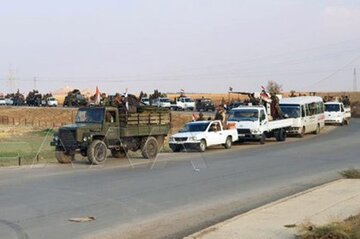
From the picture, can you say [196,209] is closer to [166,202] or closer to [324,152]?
[166,202]

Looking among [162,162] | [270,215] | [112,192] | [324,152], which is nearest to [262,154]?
[324,152]

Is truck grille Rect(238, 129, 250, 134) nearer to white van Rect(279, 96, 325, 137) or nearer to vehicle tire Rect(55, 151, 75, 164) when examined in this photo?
white van Rect(279, 96, 325, 137)

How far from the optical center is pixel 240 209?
11.9 meters

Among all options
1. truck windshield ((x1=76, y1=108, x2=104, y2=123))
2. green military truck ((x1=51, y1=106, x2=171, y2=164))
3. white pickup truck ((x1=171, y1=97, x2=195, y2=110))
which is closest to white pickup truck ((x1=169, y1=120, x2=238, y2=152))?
green military truck ((x1=51, y1=106, x2=171, y2=164))

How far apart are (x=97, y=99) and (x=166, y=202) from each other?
15.0 m

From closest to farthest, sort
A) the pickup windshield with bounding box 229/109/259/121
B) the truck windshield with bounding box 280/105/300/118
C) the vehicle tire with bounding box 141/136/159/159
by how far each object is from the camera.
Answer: the vehicle tire with bounding box 141/136/159/159, the pickup windshield with bounding box 229/109/259/121, the truck windshield with bounding box 280/105/300/118

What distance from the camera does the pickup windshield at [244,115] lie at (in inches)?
1330

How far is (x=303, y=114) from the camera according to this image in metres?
38.6

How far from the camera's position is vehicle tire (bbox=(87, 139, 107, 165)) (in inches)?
886

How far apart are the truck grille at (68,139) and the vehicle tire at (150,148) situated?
3345 mm

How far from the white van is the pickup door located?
872cm

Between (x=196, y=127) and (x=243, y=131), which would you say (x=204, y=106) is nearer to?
(x=243, y=131)

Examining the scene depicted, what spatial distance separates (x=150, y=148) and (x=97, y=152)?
3192 millimetres

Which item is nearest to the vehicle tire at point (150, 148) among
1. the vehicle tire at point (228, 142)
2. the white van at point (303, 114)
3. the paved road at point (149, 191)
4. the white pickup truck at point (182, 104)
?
the paved road at point (149, 191)
